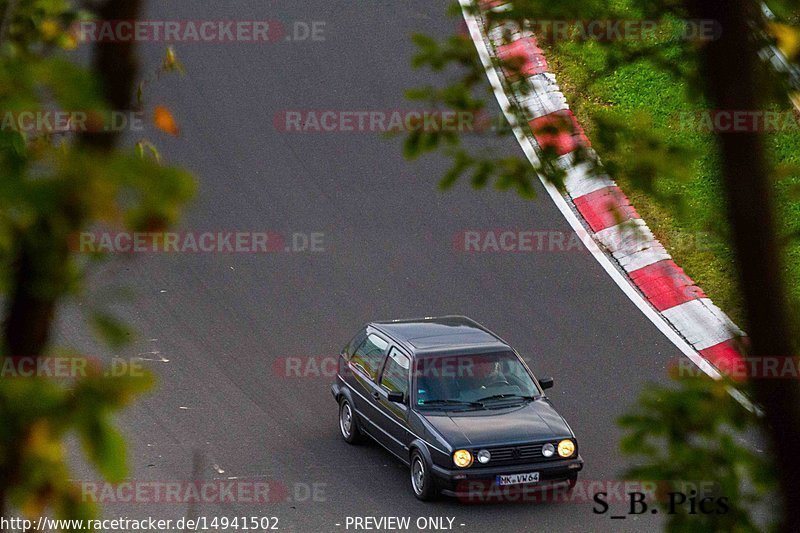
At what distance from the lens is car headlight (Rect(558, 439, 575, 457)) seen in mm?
9758

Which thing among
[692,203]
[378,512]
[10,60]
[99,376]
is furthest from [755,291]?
[692,203]

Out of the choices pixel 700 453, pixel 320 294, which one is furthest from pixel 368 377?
pixel 700 453

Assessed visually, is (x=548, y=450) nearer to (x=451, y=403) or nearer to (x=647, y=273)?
(x=451, y=403)

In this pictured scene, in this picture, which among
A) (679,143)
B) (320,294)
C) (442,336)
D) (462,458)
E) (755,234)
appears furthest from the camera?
(679,143)

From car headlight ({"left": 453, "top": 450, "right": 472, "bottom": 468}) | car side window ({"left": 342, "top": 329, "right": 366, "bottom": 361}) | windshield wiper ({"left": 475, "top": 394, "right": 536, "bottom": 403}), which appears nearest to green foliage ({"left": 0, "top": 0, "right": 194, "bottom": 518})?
car headlight ({"left": 453, "top": 450, "right": 472, "bottom": 468})

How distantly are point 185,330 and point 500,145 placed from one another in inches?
200

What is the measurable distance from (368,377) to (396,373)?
43 cm

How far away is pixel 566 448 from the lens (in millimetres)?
9766

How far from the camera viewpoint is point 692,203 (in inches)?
536

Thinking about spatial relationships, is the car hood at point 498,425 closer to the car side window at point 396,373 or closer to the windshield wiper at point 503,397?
the windshield wiper at point 503,397

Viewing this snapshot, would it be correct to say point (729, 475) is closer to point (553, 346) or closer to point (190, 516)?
point (190, 516)

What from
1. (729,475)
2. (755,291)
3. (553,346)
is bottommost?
(729,475)

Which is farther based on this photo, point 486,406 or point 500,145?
point 500,145

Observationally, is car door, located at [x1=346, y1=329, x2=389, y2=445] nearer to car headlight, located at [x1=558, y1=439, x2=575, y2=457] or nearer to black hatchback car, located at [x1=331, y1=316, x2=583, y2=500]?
black hatchback car, located at [x1=331, y1=316, x2=583, y2=500]
